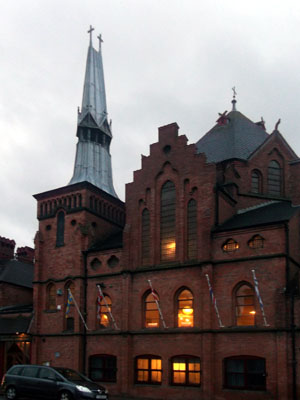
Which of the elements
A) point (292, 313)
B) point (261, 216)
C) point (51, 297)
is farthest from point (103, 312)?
point (292, 313)

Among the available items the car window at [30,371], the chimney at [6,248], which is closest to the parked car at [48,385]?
the car window at [30,371]

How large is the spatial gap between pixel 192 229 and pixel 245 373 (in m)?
9.56

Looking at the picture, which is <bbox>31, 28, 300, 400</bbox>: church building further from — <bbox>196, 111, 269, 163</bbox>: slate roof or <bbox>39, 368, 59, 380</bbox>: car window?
<bbox>39, 368, 59, 380</bbox>: car window

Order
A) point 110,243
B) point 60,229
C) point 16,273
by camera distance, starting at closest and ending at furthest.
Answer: point 110,243 → point 60,229 → point 16,273

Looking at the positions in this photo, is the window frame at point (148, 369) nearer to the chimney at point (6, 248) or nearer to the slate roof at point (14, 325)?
the slate roof at point (14, 325)

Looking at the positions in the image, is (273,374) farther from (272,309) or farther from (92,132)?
(92,132)

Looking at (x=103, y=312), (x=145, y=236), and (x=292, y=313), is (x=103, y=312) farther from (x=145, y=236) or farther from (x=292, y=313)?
(x=292, y=313)

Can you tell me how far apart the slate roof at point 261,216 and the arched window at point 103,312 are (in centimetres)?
984

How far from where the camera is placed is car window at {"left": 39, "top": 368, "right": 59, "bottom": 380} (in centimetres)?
2492

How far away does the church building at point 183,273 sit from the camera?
30578 millimetres

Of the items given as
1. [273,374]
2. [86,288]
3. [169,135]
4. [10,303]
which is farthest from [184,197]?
[10,303]

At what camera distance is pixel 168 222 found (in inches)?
1439

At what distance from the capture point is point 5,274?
4781cm

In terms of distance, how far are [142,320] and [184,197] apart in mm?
8632
